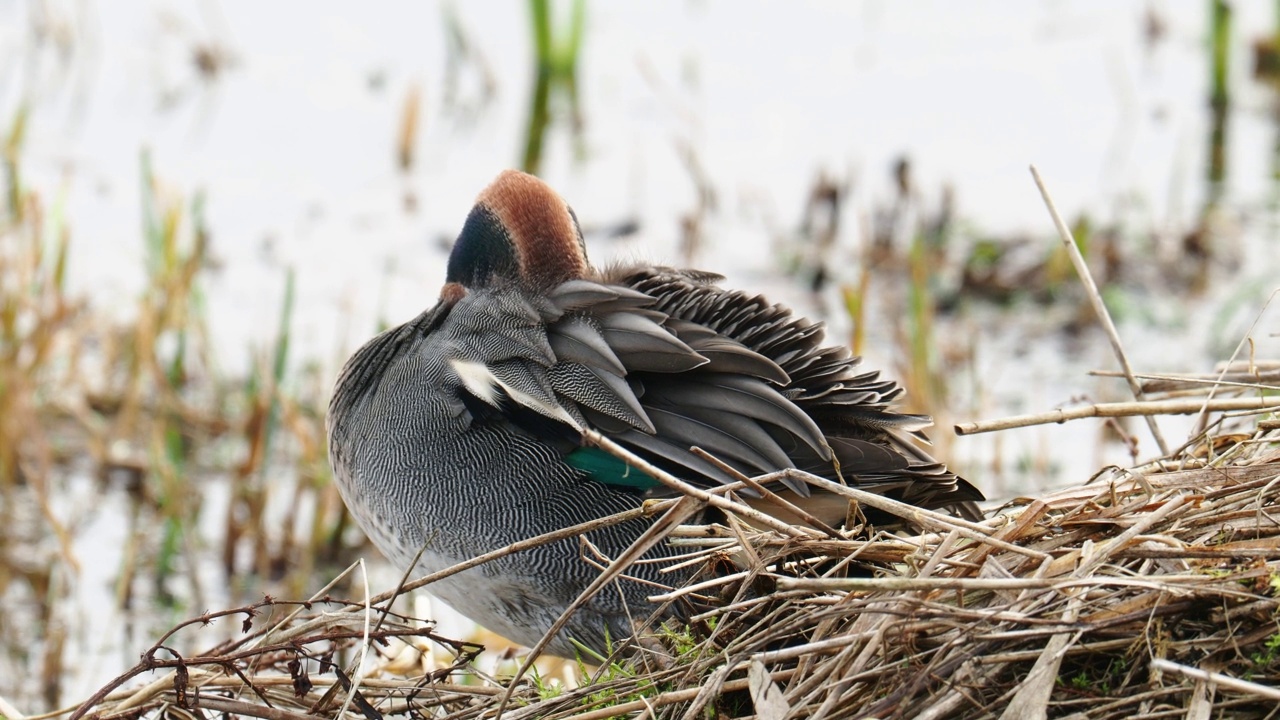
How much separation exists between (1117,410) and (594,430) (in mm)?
886

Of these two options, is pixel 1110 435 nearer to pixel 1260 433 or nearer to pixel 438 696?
pixel 1260 433

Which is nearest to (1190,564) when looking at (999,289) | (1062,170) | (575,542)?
(575,542)

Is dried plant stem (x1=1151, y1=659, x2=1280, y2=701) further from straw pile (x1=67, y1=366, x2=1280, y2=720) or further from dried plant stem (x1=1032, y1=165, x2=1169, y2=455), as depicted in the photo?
dried plant stem (x1=1032, y1=165, x2=1169, y2=455)

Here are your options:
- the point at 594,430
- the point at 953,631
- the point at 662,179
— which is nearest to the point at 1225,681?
the point at 953,631

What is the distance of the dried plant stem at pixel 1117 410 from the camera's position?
2582 mm

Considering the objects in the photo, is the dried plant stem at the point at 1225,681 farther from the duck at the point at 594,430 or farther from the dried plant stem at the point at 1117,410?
the duck at the point at 594,430

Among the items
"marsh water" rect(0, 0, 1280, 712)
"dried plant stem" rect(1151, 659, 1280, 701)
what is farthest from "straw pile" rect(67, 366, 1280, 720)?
"marsh water" rect(0, 0, 1280, 712)

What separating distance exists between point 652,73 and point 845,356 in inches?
178

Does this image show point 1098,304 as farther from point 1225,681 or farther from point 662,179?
point 662,179

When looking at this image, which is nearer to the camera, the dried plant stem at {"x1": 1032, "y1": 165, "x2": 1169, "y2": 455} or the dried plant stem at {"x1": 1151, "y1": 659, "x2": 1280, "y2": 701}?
the dried plant stem at {"x1": 1151, "y1": 659, "x2": 1280, "y2": 701}

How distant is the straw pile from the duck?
0.75ft

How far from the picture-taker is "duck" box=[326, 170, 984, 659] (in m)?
2.89

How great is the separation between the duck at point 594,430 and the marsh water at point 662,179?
1.77 meters

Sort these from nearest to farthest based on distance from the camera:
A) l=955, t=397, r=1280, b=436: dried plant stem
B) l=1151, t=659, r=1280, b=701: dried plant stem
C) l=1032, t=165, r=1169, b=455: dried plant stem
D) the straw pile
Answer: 1. l=1151, t=659, r=1280, b=701: dried plant stem
2. the straw pile
3. l=955, t=397, r=1280, b=436: dried plant stem
4. l=1032, t=165, r=1169, b=455: dried plant stem
